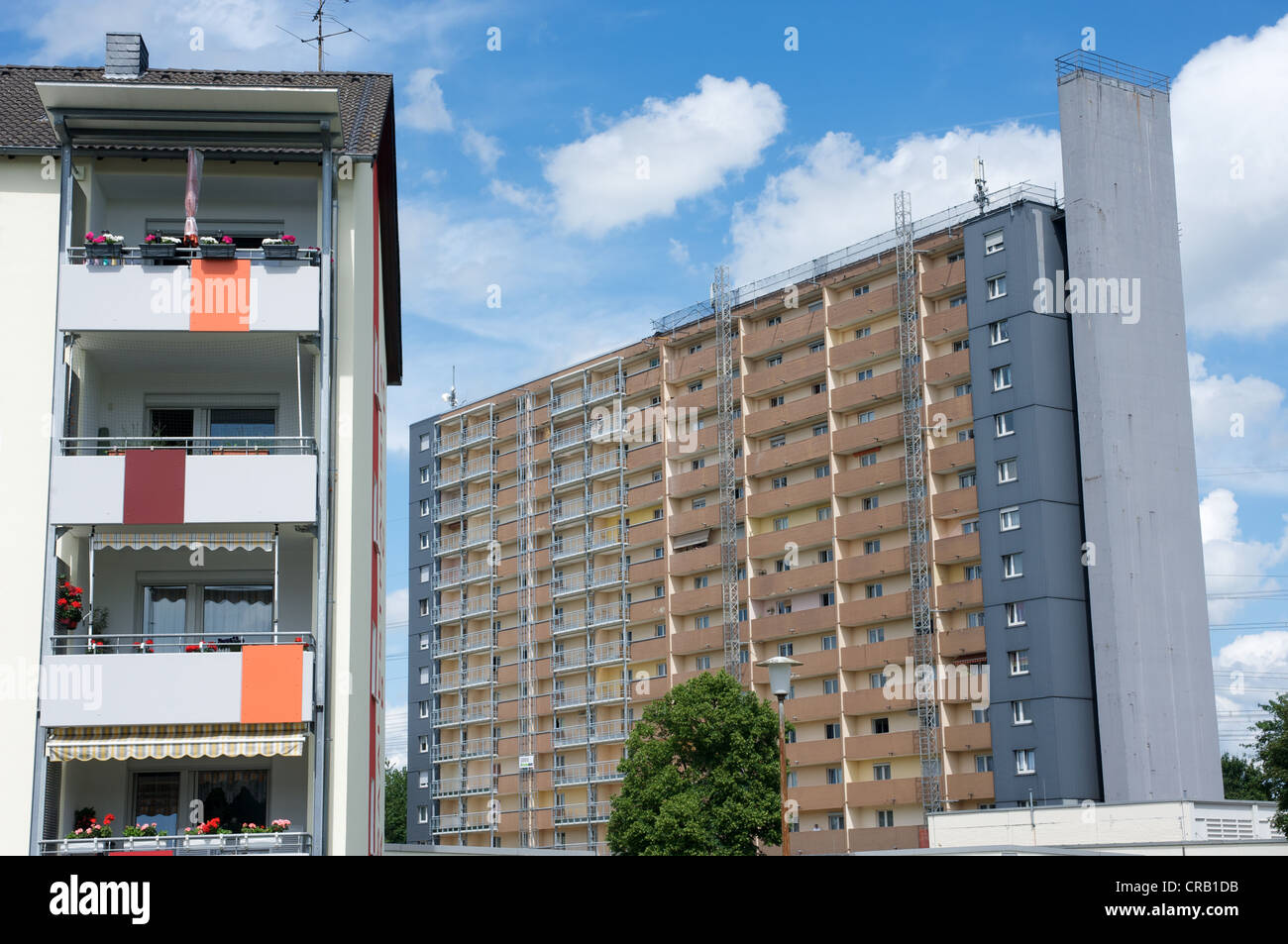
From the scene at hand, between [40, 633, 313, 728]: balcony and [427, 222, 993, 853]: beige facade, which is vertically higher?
[427, 222, 993, 853]: beige facade

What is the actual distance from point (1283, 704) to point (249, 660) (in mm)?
47861

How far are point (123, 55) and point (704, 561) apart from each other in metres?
62.7

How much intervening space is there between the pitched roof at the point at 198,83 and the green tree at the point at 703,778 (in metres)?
41.2

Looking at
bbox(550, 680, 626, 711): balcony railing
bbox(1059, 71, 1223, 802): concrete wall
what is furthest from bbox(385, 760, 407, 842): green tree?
bbox(1059, 71, 1223, 802): concrete wall

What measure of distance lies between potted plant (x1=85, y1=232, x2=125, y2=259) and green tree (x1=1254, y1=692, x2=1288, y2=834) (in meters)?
49.4

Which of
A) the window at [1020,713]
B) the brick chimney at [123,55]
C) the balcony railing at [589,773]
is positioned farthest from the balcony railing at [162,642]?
the balcony railing at [589,773]

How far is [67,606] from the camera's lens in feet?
81.5

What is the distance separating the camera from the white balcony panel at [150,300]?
25.9 m

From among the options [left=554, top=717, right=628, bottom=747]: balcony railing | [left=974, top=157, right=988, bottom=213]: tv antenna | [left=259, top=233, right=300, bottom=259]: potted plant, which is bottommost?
[left=554, top=717, right=628, bottom=747]: balcony railing

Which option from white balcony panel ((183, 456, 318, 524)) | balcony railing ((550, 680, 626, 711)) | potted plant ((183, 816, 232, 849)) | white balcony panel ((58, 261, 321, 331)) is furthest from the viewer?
balcony railing ((550, 680, 626, 711))

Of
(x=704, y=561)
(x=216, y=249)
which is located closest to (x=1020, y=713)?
(x=704, y=561)

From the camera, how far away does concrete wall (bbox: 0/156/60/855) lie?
24.5 meters

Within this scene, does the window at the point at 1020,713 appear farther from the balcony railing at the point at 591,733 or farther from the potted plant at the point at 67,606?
the potted plant at the point at 67,606

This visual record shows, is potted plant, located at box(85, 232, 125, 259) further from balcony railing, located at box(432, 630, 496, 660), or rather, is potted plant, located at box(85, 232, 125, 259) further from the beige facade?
balcony railing, located at box(432, 630, 496, 660)
